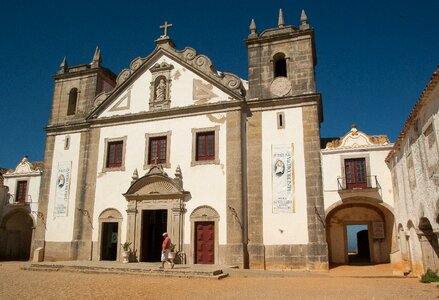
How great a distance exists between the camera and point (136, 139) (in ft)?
64.2

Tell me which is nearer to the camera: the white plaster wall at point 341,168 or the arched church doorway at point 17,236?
the white plaster wall at point 341,168

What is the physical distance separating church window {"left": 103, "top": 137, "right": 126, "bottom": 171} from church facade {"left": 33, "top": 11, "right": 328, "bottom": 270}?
0.06 meters

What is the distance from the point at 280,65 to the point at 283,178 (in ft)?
19.5

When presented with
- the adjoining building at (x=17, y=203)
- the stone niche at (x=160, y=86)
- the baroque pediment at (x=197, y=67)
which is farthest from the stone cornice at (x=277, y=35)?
the adjoining building at (x=17, y=203)

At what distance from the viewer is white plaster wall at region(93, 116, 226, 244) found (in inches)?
687

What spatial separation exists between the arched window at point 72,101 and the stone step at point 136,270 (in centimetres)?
913

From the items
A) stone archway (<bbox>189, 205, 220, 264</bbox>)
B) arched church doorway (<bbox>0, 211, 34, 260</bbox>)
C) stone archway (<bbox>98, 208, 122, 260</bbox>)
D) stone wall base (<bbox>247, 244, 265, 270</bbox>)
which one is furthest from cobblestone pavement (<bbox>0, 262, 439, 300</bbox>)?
arched church doorway (<bbox>0, 211, 34, 260</bbox>)

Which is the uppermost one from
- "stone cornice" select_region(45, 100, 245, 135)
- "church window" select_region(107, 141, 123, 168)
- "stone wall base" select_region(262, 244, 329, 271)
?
"stone cornice" select_region(45, 100, 245, 135)

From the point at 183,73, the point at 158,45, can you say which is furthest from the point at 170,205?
the point at 158,45

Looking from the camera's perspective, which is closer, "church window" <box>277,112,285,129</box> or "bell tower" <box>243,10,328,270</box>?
"bell tower" <box>243,10,328,270</box>

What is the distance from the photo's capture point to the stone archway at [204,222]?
17016mm

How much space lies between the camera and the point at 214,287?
1134cm

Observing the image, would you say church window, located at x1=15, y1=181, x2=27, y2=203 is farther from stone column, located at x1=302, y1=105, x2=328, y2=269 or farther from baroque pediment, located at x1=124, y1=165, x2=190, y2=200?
stone column, located at x1=302, y1=105, x2=328, y2=269

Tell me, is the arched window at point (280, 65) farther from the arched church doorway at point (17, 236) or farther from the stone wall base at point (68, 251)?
the arched church doorway at point (17, 236)
